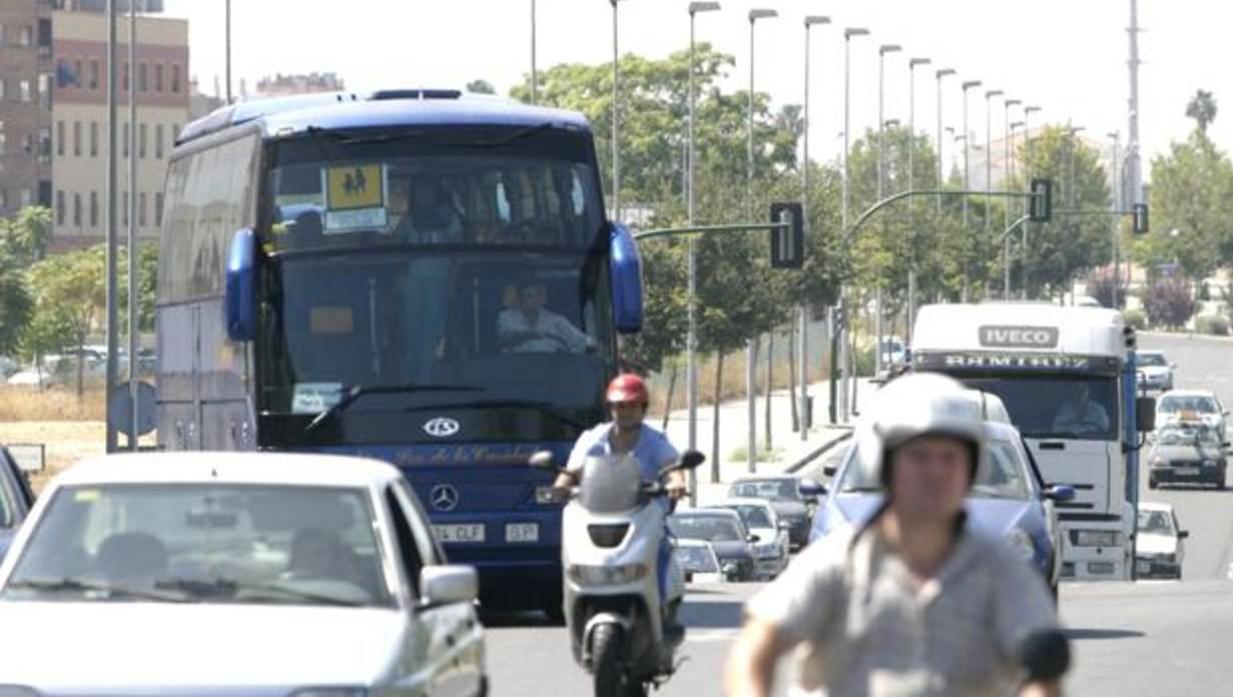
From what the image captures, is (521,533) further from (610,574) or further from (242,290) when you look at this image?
(610,574)

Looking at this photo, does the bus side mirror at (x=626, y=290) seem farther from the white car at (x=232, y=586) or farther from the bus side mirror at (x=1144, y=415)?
the bus side mirror at (x=1144, y=415)

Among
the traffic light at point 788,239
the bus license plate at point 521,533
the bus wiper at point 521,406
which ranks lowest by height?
the bus license plate at point 521,533

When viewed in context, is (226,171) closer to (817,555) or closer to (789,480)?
(817,555)

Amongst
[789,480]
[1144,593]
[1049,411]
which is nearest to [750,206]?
[789,480]

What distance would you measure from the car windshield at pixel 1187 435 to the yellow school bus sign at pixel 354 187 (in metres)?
53.6

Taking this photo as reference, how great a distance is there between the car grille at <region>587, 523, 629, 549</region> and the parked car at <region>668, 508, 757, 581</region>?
96.1 ft

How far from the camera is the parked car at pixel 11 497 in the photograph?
17.5 meters

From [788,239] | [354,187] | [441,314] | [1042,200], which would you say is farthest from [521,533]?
[1042,200]

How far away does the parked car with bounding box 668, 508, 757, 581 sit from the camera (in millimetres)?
46181

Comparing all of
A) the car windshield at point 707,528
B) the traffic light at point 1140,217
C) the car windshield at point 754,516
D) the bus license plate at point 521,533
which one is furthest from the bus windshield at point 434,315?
the traffic light at point 1140,217

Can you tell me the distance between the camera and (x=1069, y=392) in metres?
35.4

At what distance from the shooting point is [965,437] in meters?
6.72

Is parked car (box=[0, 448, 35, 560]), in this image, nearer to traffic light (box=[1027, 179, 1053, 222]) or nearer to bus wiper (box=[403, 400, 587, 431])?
bus wiper (box=[403, 400, 587, 431])

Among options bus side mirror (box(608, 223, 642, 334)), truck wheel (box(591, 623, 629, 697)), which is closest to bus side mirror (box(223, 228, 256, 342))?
bus side mirror (box(608, 223, 642, 334))
